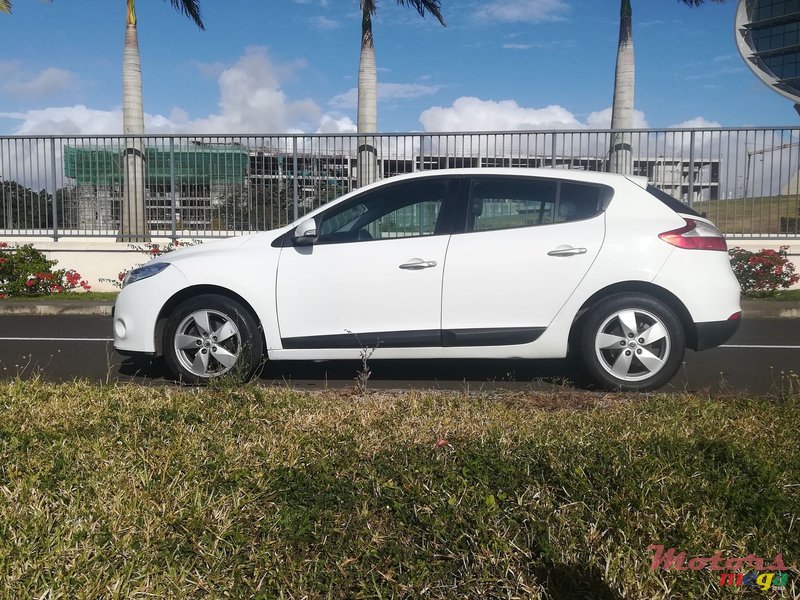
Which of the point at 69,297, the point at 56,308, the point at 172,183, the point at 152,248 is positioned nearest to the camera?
the point at 56,308

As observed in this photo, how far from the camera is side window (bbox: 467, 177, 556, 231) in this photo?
5.63m

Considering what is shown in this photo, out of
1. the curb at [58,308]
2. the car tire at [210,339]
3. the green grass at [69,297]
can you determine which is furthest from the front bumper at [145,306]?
the green grass at [69,297]

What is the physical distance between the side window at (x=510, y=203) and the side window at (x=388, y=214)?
28 cm

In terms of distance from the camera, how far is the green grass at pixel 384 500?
8.15 feet

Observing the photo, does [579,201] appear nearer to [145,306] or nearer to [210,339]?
[210,339]

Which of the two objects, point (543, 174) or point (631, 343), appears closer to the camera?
point (631, 343)

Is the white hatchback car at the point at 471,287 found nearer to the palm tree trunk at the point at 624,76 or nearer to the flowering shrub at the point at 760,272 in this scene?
the flowering shrub at the point at 760,272

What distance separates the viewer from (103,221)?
13.9m

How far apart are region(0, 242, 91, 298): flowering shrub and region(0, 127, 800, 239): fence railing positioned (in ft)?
3.28

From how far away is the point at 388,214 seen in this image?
5.91 meters

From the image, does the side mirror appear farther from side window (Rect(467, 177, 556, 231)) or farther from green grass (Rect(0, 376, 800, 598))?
green grass (Rect(0, 376, 800, 598))

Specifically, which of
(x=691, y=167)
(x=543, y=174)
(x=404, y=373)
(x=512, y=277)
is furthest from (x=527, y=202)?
(x=691, y=167)

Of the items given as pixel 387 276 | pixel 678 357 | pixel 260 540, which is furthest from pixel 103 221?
pixel 260 540

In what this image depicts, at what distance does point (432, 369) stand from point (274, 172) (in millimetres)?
7836
